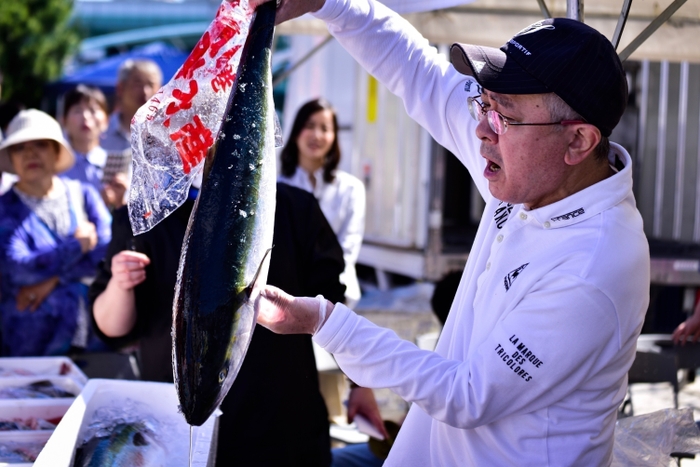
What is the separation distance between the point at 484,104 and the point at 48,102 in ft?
47.1

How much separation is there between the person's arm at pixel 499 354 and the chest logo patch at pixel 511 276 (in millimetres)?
77

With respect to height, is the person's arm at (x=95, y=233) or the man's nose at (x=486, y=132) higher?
the man's nose at (x=486, y=132)

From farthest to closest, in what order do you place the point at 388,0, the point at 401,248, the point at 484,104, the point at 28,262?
1. the point at 401,248
2. the point at 28,262
3. the point at 388,0
4. the point at 484,104

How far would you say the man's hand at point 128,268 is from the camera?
2.47 metres

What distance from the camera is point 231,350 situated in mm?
1578

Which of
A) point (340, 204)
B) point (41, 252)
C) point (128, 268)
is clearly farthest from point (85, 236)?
point (128, 268)

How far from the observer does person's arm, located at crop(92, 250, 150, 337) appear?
248 centimetres

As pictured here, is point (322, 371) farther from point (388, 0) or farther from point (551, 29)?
point (551, 29)

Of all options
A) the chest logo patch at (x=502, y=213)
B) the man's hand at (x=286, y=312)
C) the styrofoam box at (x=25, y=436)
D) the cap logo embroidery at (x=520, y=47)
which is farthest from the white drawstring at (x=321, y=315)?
the styrofoam box at (x=25, y=436)

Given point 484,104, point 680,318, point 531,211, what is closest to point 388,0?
point 484,104

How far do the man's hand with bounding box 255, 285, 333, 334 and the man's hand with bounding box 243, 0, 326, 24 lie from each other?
28.4 inches

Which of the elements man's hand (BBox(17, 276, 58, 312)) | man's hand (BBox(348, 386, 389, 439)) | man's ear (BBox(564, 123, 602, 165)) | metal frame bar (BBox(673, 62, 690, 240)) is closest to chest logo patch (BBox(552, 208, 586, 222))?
man's ear (BBox(564, 123, 602, 165))

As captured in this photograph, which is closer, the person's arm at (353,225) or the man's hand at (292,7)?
the man's hand at (292,7)

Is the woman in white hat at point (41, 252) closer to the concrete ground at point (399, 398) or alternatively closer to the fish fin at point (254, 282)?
the concrete ground at point (399, 398)
